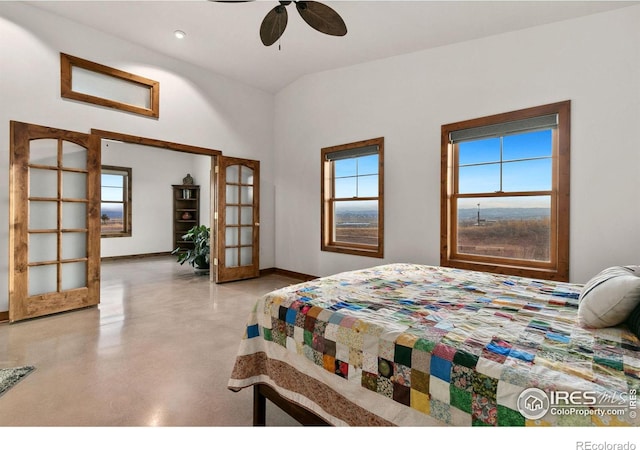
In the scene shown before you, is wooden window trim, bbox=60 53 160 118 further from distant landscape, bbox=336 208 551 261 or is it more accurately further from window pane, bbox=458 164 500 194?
distant landscape, bbox=336 208 551 261

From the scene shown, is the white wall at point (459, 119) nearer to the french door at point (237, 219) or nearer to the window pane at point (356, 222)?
the window pane at point (356, 222)

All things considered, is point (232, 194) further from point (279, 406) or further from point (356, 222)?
point (279, 406)

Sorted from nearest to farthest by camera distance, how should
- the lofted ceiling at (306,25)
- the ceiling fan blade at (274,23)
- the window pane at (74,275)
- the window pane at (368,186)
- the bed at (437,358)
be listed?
the bed at (437,358), the ceiling fan blade at (274,23), the lofted ceiling at (306,25), the window pane at (74,275), the window pane at (368,186)

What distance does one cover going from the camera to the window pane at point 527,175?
330 centimetres

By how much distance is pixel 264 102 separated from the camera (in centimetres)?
576

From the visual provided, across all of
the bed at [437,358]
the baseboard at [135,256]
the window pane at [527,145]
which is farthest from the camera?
the baseboard at [135,256]

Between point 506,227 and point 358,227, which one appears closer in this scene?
point 506,227

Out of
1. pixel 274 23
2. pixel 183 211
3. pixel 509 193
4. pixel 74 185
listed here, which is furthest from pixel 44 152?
pixel 183 211

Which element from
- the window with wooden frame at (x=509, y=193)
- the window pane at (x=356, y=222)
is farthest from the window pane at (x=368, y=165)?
the window with wooden frame at (x=509, y=193)

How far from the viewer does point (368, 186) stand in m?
4.67

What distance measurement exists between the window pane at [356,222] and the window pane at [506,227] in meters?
1.21

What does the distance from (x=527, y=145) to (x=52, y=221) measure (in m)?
5.36
